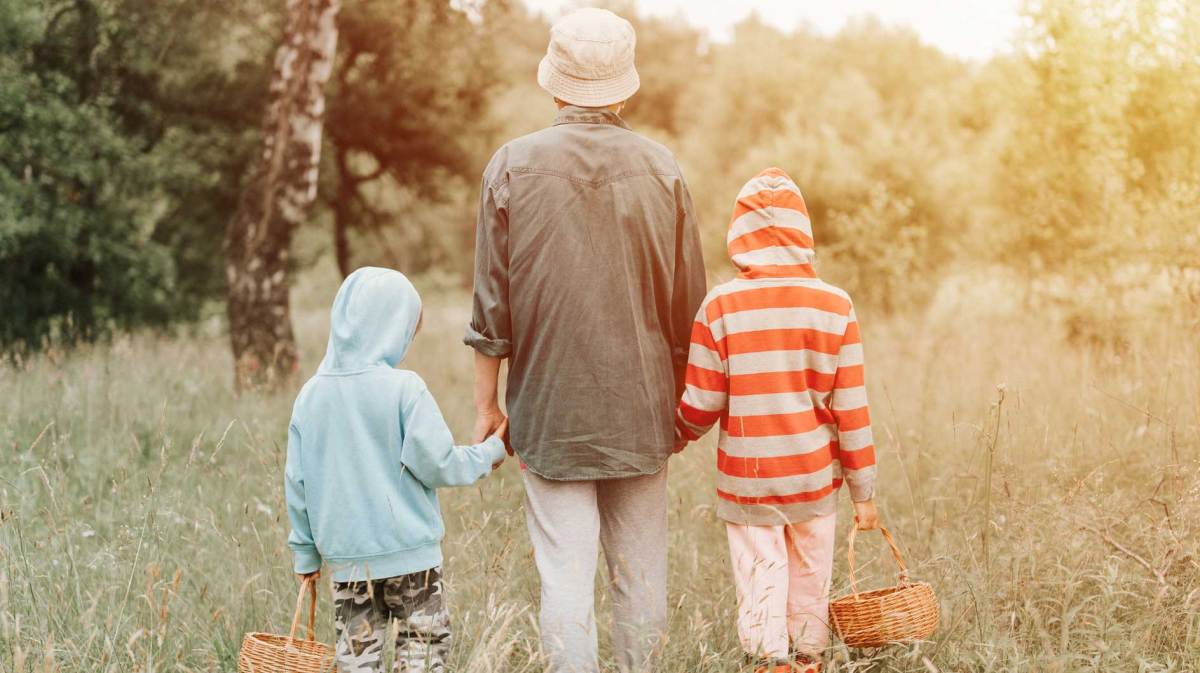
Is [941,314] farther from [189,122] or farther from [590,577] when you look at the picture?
[590,577]

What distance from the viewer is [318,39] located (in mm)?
7969

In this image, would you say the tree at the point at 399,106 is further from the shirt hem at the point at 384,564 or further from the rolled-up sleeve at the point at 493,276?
the shirt hem at the point at 384,564

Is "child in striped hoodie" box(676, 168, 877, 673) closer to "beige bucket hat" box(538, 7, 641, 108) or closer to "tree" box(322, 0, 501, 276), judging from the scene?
"beige bucket hat" box(538, 7, 641, 108)

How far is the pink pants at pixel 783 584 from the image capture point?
3.03m

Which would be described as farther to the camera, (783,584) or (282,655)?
(783,584)

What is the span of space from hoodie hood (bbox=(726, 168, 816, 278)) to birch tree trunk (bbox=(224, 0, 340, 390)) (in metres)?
5.58

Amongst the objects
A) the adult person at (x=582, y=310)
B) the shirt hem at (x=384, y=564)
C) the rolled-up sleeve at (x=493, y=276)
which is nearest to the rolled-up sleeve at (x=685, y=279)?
the adult person at (x=582, y=310)

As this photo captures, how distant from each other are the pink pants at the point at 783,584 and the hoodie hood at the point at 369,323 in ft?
3.92

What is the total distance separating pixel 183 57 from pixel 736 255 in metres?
11.0

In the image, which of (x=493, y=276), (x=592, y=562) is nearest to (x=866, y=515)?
(x=592, y=562)

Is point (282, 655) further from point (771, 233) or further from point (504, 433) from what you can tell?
point (771, 233)

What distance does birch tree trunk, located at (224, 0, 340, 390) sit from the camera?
26.2ft

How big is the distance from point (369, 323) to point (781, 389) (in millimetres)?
1225

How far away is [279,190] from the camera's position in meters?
8.04
